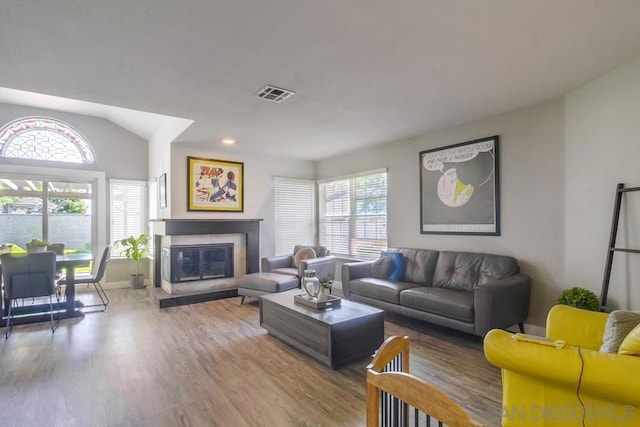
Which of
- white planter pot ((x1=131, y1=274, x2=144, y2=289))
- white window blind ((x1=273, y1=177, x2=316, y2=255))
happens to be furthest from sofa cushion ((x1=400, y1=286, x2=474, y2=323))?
white planter pot ((x1=131, y1=274, x2=144, y2=289))

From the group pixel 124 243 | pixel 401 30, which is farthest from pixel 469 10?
pixel 124 243

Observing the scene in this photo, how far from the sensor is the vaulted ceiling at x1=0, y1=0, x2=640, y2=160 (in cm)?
191

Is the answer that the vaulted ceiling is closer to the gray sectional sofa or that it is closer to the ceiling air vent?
the ceiling air vent

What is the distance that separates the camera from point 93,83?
9.45ft

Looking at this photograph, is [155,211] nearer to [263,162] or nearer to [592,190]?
[263,162]

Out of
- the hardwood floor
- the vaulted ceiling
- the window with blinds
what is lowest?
the hardwood floor

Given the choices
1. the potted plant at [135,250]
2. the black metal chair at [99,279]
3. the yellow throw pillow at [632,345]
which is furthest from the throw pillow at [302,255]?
the yellow throw pillow at [632,345]

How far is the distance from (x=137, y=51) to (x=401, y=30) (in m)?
1.88

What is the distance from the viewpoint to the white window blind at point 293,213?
6453mm

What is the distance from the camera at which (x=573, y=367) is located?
4.68 feet

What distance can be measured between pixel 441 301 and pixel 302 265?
220 centimetres

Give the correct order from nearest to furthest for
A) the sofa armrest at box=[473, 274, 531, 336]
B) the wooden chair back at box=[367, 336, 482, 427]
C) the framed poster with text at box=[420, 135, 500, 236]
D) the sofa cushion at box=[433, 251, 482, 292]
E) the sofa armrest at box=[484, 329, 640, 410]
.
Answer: the wooden chair back at box=[367, 336, 482, 427] < the sofa armrest at box=[484, 329, 640, 410] < the sofa armrest at box=[473, 274, 531, 336] < the sofa cushion at box=[433, 251, 482, 292] < the framed poster with text at box=[420, 135, 500, 236]

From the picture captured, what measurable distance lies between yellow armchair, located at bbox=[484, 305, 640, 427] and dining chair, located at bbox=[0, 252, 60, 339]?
465 centimetres

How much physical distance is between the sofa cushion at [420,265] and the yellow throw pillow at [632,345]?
108 inches
